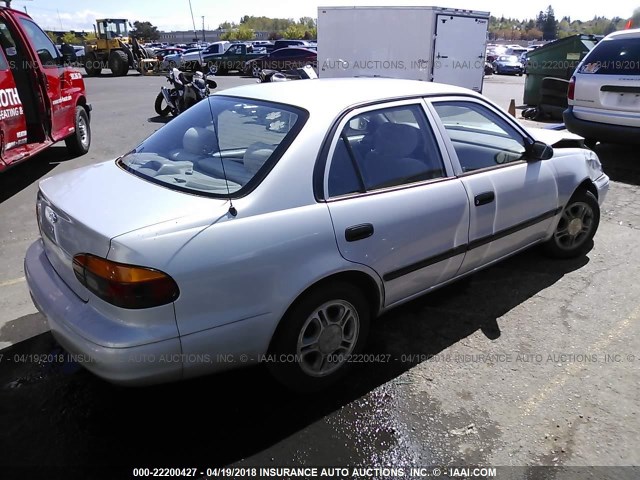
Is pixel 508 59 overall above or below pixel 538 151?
below

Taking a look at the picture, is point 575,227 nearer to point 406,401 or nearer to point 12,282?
point 406,401

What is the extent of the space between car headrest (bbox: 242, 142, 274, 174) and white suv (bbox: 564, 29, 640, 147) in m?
6.37

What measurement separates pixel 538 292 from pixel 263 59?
957 inches

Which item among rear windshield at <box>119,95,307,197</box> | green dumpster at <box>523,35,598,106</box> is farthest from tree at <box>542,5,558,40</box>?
rear windshield at <box>119,95,307,197</box>

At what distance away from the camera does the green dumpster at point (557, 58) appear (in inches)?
489

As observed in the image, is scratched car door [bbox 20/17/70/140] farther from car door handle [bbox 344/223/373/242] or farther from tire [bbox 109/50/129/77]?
tire [bbox 109/50/129/77]

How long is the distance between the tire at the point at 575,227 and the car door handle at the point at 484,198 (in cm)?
115

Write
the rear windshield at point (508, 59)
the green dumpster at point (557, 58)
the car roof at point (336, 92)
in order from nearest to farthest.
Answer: the car roof at point (336, 92) < the green dumpster at point (557, 58) < the rear windshield at point (508, 59)

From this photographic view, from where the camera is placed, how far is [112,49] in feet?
86.7

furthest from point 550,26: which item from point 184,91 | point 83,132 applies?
point 83,132

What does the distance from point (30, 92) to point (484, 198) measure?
6.19 m

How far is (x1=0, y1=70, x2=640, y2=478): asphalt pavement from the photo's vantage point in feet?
7.61

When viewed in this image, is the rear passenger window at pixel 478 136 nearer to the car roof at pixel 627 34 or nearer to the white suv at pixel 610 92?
the white suv at pixel 610 92

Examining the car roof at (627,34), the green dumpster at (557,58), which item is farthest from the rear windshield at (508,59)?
the car roof at (627,34)
